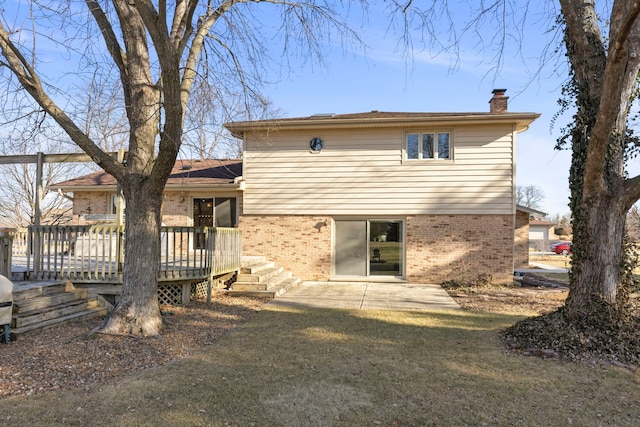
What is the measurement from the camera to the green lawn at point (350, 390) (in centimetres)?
346

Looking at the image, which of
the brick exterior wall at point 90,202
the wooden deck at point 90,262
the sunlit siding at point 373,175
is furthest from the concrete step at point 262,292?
the brick exterior wall at point 90,202

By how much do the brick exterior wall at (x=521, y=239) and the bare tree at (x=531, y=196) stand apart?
201 ft

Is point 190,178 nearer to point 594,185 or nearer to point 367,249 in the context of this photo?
point 367,249

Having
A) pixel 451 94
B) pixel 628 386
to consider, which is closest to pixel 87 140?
pixel 451 94

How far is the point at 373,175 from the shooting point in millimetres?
12297

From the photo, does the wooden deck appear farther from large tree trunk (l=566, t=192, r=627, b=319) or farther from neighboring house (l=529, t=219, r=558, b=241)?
neighboring house (l=529, t=219, r=558, b=241)

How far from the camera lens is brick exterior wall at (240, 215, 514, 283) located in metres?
11.7

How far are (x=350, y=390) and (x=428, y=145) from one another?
9.48 meters

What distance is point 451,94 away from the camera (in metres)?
6.59

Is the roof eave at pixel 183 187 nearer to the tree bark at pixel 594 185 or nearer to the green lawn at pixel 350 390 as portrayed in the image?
the green lawn at pixel 350 390

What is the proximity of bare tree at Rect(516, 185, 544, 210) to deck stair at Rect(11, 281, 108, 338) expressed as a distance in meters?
76.5

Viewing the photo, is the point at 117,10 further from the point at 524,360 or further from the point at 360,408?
the point at 524,360

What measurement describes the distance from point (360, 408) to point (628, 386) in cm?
298

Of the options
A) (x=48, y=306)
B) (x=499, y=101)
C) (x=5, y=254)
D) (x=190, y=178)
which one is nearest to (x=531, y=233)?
(x=499, y=101)
